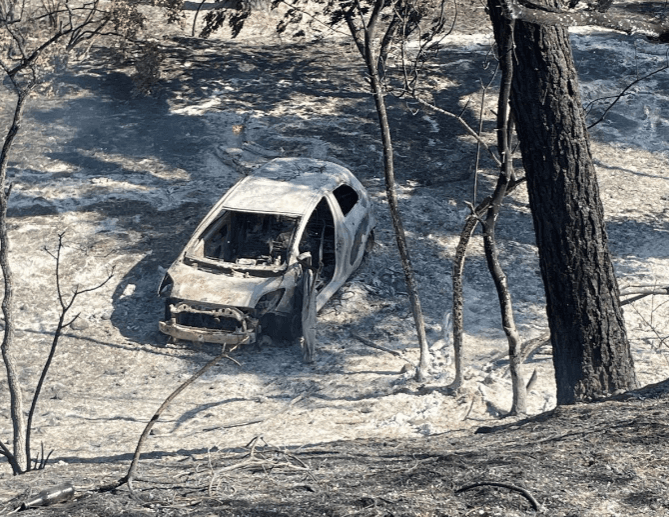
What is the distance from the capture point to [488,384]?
8.38m

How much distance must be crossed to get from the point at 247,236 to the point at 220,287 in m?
1.61

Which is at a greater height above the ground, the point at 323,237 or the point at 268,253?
the point at 323,237

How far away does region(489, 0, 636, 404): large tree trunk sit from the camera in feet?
21.1

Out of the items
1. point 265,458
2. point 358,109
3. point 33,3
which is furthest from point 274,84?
point 265,458

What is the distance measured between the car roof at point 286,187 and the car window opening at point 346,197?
110 millimetres

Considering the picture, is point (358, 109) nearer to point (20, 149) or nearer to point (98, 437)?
point (20, 149)

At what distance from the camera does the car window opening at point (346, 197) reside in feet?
34.7

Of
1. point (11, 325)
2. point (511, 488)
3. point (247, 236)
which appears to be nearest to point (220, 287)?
point (247, 236)

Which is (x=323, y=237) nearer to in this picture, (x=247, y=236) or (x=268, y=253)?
(x=268, y=253)

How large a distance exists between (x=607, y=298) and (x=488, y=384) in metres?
2.08

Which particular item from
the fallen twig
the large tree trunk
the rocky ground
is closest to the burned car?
the rocky ground

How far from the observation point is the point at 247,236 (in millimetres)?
10422

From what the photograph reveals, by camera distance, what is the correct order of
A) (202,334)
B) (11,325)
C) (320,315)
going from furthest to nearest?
1. (320,315)
2. (202,334)
3. (11,325)

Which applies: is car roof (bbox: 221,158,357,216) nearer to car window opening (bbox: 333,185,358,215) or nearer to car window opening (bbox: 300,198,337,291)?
car window opening (bbox: 333,185,358,215)
